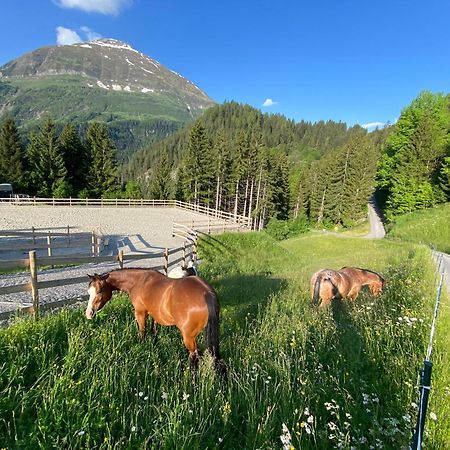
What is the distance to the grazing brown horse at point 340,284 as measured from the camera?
6.99 m

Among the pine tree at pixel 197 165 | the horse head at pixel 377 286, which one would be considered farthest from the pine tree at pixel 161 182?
the horse head at pixel 377 286

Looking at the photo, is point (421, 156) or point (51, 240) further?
point (421, 156)

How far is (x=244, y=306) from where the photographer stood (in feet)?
24.8

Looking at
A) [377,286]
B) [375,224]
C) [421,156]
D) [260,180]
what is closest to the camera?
[377,286]

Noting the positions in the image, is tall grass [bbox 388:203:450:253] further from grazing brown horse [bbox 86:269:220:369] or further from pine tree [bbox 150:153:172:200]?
pine tree [bbox 150:153:172:200]

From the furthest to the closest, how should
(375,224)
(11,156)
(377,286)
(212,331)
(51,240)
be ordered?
1. (375,224)
2. (11,156)
3. (51,240)
4. (377,286)
5. (212,331)

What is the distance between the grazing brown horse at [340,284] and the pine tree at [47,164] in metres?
41.7

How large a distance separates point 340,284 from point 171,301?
4502 millimetres

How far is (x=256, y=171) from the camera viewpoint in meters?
50.2

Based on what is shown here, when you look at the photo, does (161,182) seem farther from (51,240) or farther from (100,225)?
(51,240)

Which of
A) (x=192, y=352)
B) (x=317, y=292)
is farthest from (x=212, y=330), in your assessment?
(x=317, y=292)

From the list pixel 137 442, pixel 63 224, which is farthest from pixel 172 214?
pixel 137 442

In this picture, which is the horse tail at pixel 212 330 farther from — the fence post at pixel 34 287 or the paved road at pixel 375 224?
the paved road at pixel 375 224

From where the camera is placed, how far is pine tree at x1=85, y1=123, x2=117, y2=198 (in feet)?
146
